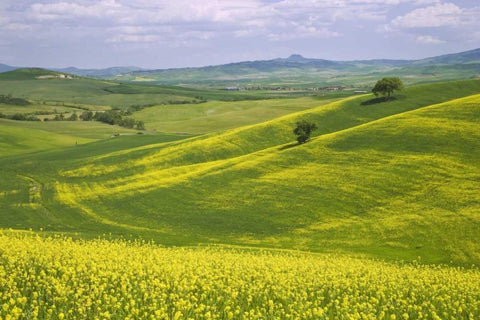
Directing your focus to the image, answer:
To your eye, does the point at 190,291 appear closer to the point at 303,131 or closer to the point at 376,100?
the point at 303,131

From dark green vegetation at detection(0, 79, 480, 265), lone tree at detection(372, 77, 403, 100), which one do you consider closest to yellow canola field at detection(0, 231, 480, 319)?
dark green vegetation at detection(0, 79, 480, 265)

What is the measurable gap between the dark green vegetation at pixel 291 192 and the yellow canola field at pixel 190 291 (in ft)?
69.5

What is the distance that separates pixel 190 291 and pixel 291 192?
4400cm

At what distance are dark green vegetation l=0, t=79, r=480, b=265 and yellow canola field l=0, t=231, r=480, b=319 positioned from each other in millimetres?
21173

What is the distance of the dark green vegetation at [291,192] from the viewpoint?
158 ft

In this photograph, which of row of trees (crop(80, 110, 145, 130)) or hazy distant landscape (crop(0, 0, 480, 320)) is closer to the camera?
hazy distant landscape (crop(0, 0, 480, 320))

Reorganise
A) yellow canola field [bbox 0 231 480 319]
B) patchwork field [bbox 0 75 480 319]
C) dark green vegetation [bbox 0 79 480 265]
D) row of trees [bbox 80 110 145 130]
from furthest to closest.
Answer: row of trees [bbox 80 110 145 130] < dark green vegetation [bbox 0 79 480 265] < patchwork field [bbox 0 75 480 319] < yellow canola field [bbox 0 231 480 319]

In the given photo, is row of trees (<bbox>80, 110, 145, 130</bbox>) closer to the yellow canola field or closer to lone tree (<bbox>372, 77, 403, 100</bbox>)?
lone tree (<bbox>372, 77, 403, 100</bbox>)

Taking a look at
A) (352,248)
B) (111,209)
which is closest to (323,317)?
(352,248)

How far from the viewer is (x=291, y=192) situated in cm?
6169

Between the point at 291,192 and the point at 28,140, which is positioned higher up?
the point at 28,140

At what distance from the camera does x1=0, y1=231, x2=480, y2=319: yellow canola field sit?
49.8 feet

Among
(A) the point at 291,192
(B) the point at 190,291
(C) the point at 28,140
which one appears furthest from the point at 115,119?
(B) the point at 190,291

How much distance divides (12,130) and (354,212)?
11335 centimetres
